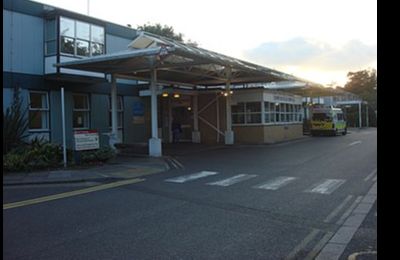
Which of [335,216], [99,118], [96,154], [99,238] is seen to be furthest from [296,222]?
[99,118]

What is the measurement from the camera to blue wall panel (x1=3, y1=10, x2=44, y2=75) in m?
19.8

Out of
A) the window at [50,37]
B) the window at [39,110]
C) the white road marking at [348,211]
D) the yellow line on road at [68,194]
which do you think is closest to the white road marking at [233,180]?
the yellow line on road at [68,194]

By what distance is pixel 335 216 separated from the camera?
7.82 metres

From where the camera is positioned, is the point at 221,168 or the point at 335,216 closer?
the point at 335,216

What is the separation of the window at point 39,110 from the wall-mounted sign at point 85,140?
18.4 ft

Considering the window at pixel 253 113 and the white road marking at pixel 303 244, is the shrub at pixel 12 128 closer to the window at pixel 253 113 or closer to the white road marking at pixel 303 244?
the white road marking at pixel 303 244

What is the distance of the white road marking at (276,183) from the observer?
36.2 feet

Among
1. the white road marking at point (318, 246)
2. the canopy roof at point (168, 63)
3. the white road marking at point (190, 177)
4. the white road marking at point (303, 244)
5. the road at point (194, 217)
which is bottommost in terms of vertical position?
the white road marking at point (318, 246)

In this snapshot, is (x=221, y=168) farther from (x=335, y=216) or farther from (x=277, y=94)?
(x=277, y=94)

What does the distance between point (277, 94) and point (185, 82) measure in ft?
20.7

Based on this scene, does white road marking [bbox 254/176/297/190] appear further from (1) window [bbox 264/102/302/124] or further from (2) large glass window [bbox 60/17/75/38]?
(1) window [bbox 264/102/302/124]

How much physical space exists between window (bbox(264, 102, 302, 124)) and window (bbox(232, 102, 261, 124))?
53 centimetres

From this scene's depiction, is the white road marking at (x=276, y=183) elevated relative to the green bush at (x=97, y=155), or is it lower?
lower
